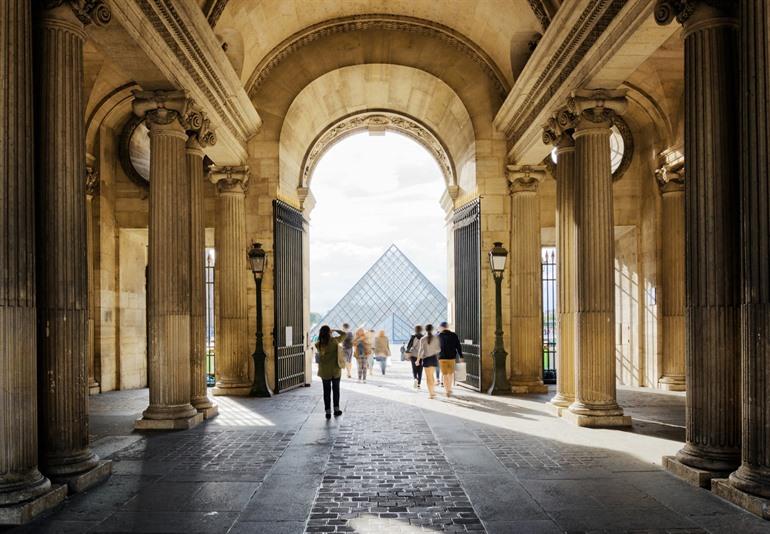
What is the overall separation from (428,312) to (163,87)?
1842 inches

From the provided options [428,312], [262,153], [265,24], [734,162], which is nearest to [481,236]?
[262,153]

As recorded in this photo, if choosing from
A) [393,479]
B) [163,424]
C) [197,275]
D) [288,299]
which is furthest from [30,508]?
[288,299]

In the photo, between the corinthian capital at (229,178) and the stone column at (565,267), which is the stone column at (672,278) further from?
the corinthian capital at (229,178)

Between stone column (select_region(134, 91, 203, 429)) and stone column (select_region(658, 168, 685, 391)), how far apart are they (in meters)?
11.5

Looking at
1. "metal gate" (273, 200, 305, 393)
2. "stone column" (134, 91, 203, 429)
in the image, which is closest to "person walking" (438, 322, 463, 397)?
"metal gate" (273, 200, 305, 393)

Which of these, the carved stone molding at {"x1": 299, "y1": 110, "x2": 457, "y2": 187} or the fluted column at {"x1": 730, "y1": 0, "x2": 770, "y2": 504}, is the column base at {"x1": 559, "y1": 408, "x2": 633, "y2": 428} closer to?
the fluted column at {"x1": 730, "y1": 0, "x2": 770, "y2": 504}

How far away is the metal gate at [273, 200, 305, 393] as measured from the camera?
15.8 m

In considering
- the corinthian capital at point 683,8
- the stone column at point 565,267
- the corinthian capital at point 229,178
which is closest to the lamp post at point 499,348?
the stone column at point 565,267

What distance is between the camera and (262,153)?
16.1 metres

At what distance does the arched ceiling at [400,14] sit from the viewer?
46.1 ft

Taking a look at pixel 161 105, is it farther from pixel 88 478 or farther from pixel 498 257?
pixel 498 257

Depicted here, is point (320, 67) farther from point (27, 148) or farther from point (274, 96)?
point (27, 148)

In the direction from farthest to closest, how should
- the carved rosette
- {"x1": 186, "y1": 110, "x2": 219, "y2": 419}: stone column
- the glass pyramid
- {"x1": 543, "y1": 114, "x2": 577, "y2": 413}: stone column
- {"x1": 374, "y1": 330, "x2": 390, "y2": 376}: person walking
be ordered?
the glass pyramid
{"x1": 374, "y1": 330, "x2": 390, "y2": 376}: person walking
the carved rosette
{"x1": 543, "y1": 114, "x2": 577, "y2": 413}: stone column
{"x1": 186, "y1": 110, "x2": 219, "y2": 419}: stone column

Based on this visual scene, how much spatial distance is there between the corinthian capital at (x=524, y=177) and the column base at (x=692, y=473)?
935 cm
